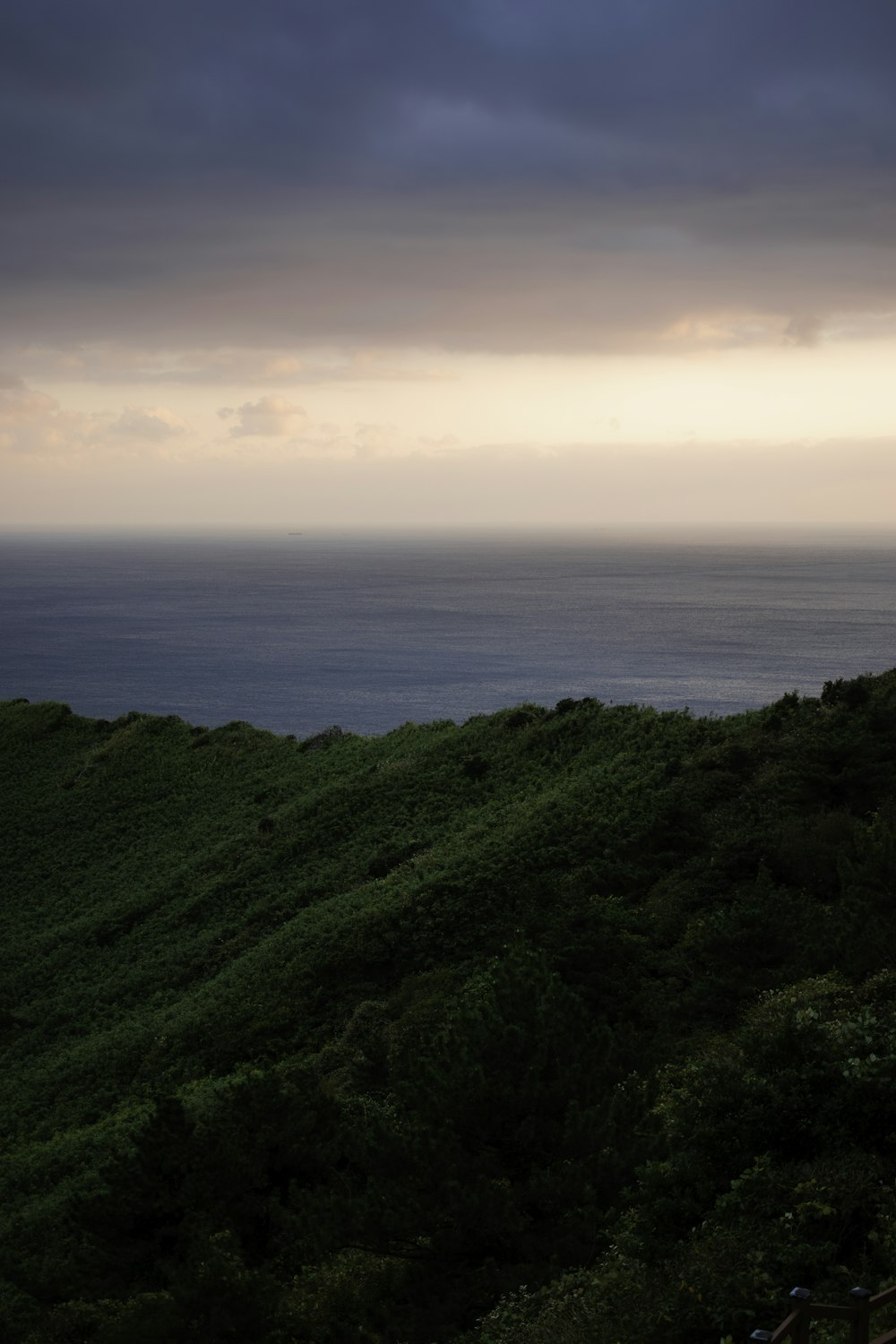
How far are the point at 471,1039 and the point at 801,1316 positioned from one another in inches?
326

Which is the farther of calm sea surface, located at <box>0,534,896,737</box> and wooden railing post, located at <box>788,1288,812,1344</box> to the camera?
calm sea surface, located at <box>0,534,896,737</box>

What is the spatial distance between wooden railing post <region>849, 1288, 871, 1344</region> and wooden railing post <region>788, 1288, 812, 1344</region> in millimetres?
275

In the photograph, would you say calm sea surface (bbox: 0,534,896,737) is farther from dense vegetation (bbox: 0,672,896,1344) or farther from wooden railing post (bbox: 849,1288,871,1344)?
wooden railing post (bbox: 849,1288,871,1344)

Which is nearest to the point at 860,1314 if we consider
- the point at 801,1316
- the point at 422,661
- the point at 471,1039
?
the point at 801,1316

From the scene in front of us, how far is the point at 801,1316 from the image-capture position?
21.9 feet

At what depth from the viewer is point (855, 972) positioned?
19.8 meters

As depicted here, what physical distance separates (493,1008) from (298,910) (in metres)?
23.7

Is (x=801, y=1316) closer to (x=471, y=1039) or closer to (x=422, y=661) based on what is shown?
(x=471, y=1039)

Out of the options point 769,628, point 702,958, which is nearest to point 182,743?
point 702,958

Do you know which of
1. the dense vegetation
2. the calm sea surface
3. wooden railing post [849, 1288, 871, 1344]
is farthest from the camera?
the calm sea surface

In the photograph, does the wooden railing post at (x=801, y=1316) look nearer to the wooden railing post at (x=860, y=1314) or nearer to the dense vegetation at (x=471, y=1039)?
the wooden railing post at (x=860, y=1314)

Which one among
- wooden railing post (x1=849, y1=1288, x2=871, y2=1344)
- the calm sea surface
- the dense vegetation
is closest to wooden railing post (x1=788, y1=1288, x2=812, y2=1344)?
wooden railing post (x1=849, y1=1288, x2=871, y2=1344)

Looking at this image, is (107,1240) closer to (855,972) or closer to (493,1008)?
(493,1008)

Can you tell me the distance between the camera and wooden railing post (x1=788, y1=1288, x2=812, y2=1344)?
6.51 meters
